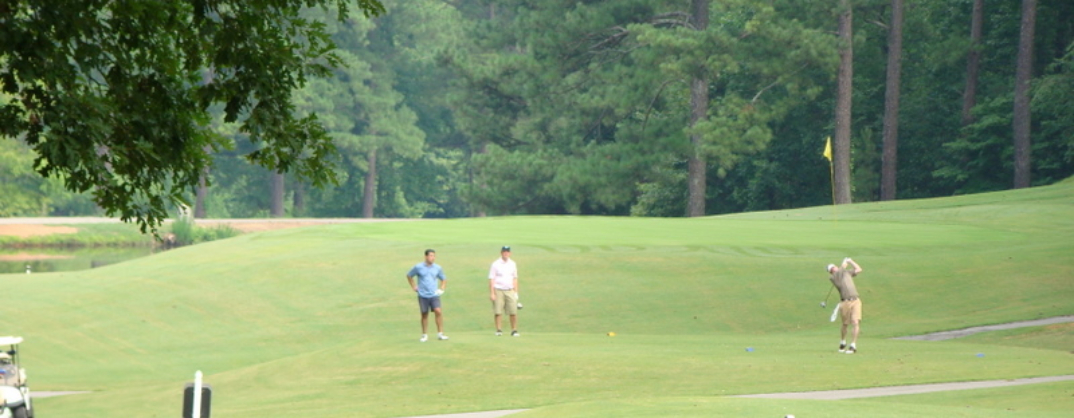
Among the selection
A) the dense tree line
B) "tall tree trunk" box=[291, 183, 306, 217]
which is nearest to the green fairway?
the dense tree line

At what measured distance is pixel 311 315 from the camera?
1184 inches

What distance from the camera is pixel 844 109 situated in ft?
196

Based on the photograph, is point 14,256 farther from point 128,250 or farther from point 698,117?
point 698,117

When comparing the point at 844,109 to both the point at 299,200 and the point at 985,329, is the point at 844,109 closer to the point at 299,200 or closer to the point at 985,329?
the point at 985,329

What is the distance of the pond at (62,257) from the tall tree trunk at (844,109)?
2959 centimetres

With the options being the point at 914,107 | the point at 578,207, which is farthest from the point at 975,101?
the point at 578,207

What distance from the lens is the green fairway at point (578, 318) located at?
19.6 metres

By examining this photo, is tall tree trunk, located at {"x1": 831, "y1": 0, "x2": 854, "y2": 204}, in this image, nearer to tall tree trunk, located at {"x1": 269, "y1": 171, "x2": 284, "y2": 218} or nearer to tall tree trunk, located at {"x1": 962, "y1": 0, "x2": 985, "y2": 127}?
tall tree trunk, located at {"x1": 962, "y1": 0, "x2": 985, "y2": 127}

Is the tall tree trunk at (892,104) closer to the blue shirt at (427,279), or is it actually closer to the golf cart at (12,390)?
the blue shirt at (427,279)

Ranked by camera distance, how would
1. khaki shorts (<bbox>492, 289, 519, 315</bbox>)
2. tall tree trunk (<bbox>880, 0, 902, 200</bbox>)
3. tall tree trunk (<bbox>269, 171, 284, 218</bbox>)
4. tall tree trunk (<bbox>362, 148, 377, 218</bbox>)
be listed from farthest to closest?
tall tree trunk (<bbox>362, 148, 377, 218</bbox>) < tall tree trunk (<bbox>269, 171, 284, 218</bbox>) < tall tree trunk (<bbox>880, 0, 902, 200</bbox>) < khaki shorts (<bbox>492, 289, 519, 315</bbox>)

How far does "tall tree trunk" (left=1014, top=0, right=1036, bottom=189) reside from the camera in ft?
188

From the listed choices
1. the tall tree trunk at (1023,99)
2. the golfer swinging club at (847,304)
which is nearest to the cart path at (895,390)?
the golfer swinging club at (847,304)

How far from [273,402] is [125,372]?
7396mm

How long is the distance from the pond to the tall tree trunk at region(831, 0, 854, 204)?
29.6m
